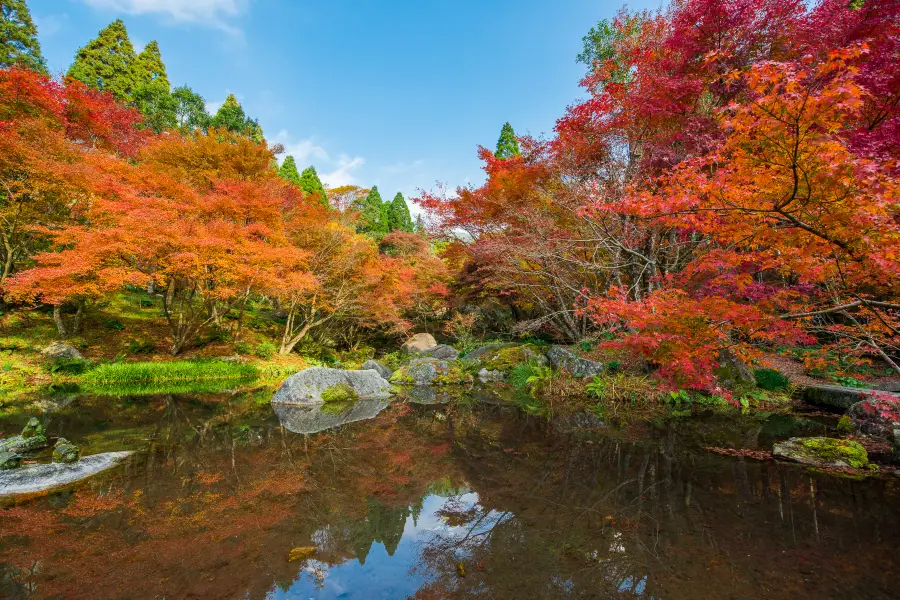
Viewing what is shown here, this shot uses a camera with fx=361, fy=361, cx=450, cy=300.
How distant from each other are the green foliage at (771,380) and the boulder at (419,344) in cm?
1089

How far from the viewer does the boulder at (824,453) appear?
175 inches

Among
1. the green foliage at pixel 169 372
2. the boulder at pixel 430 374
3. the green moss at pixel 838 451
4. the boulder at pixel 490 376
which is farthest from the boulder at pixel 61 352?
the green moss at pixel 838 451

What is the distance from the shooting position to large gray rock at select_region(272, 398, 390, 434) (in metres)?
6.42

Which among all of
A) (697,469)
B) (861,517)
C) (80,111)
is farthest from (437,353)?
(80,111)

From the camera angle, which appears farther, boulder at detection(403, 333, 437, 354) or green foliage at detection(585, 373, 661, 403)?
boulder at detection(403, 333, 437, 354)

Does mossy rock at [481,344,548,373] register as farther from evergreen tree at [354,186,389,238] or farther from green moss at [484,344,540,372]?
evergreen tree at [354,186,389,238]

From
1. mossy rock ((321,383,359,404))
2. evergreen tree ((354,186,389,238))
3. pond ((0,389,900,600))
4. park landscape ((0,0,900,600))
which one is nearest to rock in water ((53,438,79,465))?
park landscape ((0,0,900,600))

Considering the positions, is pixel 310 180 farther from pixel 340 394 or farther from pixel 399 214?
pixel 340 394

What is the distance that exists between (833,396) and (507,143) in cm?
1905

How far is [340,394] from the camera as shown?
29.5 feet

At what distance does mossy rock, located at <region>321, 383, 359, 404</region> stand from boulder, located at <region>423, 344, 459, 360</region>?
5.41m

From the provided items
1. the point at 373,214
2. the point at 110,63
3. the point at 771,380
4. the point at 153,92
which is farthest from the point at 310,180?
the point at 771,380

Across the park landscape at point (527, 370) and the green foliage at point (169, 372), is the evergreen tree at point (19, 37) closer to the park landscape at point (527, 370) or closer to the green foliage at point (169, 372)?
the park landscape at point (527, 370)

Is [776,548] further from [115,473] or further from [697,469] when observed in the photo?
[115,473]
